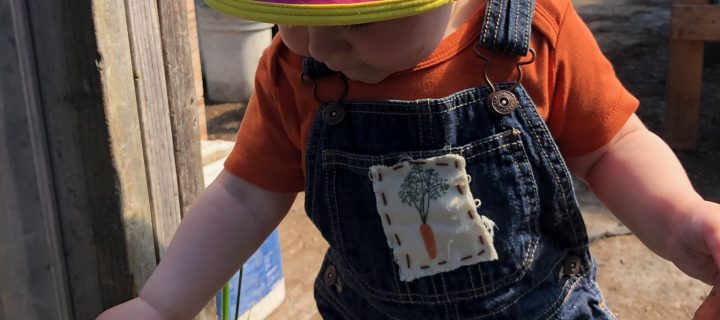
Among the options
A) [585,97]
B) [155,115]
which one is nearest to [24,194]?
[155,115]

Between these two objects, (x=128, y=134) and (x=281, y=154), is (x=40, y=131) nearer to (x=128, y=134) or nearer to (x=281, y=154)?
Result: (x=128, y=134)

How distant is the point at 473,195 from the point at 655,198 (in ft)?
0.85

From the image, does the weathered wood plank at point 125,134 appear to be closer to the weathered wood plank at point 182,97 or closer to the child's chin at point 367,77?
the weathered wood plank at point 182,97

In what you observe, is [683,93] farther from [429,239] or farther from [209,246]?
[209,246]

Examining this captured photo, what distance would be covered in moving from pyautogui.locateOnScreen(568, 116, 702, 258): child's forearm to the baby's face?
32 centimetres

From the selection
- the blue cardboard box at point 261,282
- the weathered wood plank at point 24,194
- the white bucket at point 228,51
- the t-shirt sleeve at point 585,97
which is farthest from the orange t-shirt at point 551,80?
the white bucket at point 228,51

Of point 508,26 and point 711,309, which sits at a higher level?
point 508,26

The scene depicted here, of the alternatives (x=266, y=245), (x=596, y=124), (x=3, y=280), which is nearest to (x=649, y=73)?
(x=266, y=245)

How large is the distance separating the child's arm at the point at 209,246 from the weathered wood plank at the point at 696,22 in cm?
327

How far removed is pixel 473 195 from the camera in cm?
132

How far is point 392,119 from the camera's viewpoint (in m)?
1.32

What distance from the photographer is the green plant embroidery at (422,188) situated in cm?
132

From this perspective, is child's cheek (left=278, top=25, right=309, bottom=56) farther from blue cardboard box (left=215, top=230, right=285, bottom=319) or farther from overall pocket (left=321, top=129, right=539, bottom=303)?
blue cardboard box (left=215, top=230, right=285, bottom=319)

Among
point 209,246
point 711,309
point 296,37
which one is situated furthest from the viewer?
point 209,246
